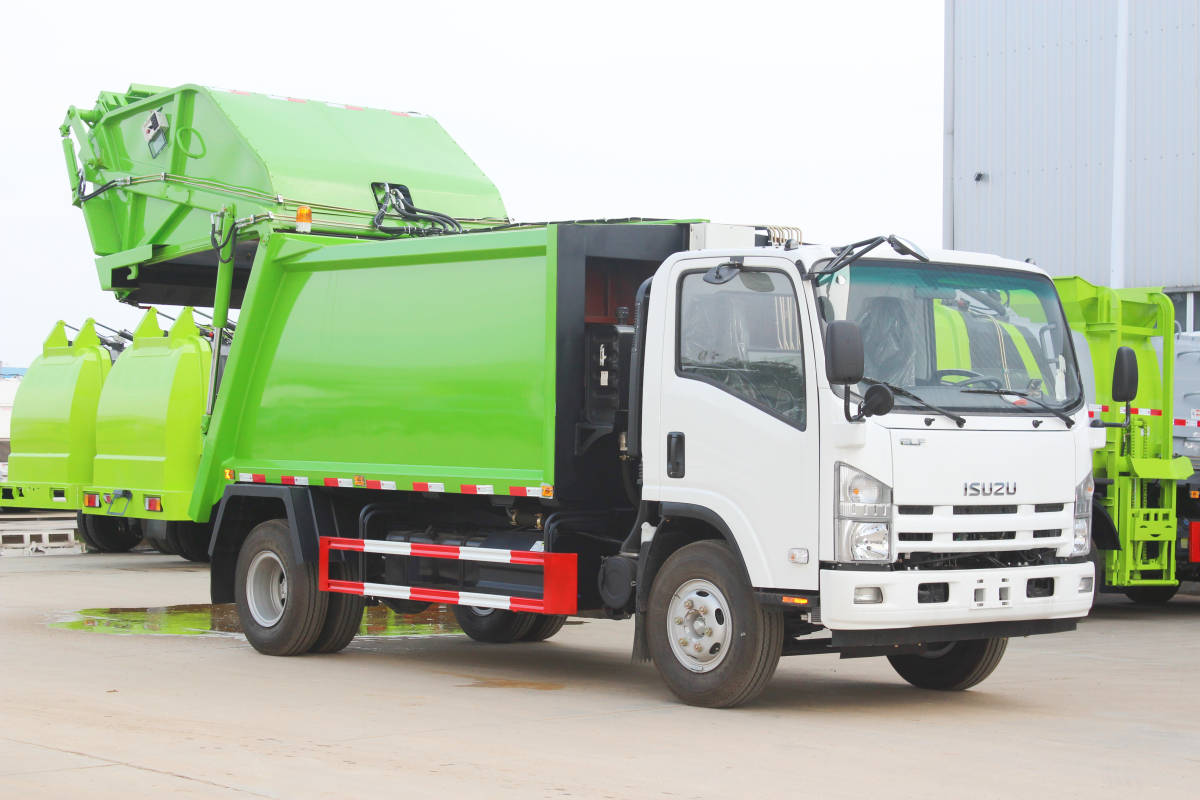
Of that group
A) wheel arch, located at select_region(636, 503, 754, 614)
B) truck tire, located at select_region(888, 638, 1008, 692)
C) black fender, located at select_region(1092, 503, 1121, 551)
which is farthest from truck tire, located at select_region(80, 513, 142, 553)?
truck tire, located at select_region(888, 638, 1008, 692)

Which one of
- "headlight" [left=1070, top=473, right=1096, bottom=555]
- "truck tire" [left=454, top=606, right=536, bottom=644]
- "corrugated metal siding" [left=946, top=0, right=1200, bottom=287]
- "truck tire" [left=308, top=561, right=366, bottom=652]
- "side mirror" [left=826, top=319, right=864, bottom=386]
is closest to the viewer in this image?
"side mirror" [left=826, top=319, right=864, bottom=386]

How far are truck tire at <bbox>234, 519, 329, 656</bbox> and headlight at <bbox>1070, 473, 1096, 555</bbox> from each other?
5.29 metres

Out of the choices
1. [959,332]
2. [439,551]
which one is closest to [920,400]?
[959,332]

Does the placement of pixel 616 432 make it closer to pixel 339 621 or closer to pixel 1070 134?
pixel 339 621

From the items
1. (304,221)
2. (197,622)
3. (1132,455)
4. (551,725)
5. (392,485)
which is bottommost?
(197,622)

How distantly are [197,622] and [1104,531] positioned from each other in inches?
306

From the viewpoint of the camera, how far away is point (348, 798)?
21.8 feet

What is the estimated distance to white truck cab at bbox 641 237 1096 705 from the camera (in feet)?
28.0

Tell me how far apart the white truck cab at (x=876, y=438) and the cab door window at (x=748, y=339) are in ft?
0.04

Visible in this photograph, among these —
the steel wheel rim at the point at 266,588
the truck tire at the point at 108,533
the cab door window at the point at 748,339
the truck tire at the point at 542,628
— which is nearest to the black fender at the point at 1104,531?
the truck tire at the point at 542,628

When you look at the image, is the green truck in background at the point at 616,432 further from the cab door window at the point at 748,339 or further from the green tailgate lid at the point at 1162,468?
the green tailgate lid at the point at 1162,468

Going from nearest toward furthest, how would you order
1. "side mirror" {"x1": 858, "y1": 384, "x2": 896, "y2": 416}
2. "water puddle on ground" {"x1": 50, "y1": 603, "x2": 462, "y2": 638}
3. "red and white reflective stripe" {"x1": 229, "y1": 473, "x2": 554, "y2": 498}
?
"side mirror" {"x1": 858, "y1": 384, "x2": 896, "y2": 416}
"red and white reflective stripe" {"x1": 229, "y1": 473, "x2": 554, "y2": 498}
"water puddle on ground" {"x1": 50, "y1": 603, "x2": 462, "y2": 638}

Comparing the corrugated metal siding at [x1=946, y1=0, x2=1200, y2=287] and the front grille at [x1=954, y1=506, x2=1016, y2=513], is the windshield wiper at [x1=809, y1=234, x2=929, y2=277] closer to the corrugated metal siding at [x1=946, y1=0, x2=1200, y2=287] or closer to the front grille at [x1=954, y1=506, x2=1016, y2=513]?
the front grille at [x1=954, y1=506, x2=1016, y2=513]

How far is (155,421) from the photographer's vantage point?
1374 centimetres
